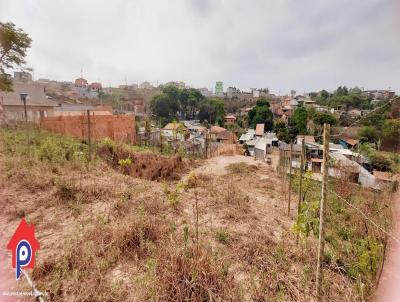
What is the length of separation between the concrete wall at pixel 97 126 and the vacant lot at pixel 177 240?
23.6 feet

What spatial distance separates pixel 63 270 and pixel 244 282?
1705mm

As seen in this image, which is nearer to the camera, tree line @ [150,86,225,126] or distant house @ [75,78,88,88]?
tree line @ [150,86,225,126]

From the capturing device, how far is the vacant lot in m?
2.01

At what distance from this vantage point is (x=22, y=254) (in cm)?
200

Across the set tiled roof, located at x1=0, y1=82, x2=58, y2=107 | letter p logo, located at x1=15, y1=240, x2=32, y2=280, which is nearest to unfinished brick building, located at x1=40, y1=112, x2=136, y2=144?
tiled roof, located at x1=0, y1=82, x2=58, y2=107

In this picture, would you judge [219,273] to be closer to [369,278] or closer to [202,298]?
[202,298]

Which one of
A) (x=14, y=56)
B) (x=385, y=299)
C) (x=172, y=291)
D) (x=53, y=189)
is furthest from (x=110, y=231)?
(x=14, y=56)

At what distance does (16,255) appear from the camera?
1996 millimetres

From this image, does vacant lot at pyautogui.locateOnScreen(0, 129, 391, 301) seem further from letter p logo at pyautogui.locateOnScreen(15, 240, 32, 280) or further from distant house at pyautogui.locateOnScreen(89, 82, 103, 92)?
distant house at pyautogui.locateOnScreen(89, 82, 103, 92)

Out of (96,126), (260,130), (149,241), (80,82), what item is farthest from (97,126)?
(80,82)

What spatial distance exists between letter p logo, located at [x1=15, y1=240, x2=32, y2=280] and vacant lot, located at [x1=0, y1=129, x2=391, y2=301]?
0.72ft

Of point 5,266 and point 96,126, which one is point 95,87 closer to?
point 96,126

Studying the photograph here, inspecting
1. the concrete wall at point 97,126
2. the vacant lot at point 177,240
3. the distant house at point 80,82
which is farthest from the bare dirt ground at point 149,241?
the distant house at point 80,82

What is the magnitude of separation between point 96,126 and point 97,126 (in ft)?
0.17
